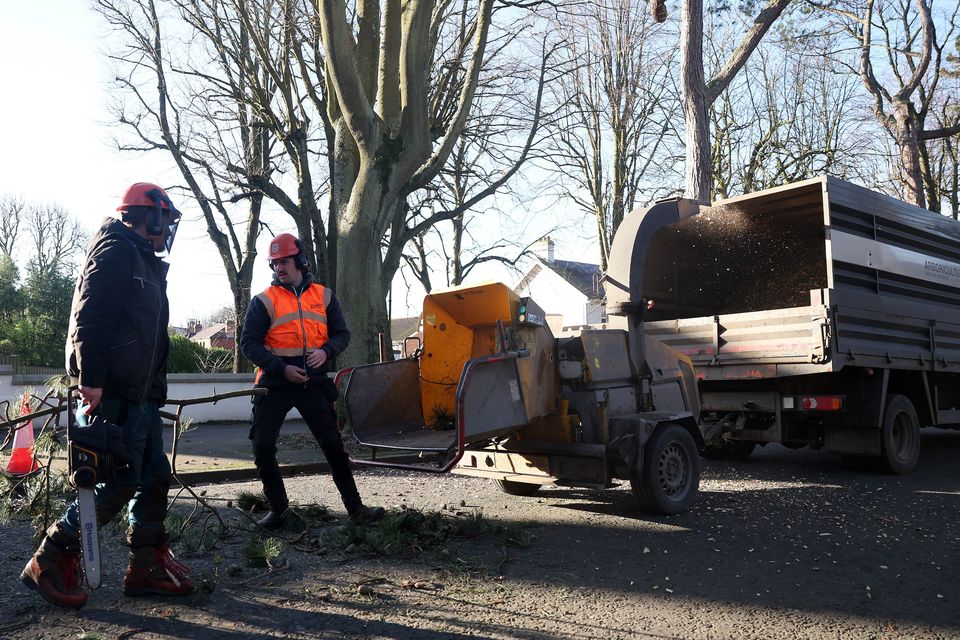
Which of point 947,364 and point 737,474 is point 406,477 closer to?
point 737,474

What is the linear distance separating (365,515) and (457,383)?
55.1 inches

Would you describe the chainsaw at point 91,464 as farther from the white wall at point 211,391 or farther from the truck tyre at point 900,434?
the white wall at point 211,391

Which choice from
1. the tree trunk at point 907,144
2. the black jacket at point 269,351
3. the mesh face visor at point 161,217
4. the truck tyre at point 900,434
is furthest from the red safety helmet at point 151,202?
the tree trunk at point 907,144

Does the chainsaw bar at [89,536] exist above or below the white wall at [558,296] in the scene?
below

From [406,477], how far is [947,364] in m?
6.64

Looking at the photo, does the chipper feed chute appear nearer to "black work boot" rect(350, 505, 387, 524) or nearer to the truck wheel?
"black work boot" rect(350, 505, 387, 524)

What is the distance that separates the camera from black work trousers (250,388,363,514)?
5109 millimetres

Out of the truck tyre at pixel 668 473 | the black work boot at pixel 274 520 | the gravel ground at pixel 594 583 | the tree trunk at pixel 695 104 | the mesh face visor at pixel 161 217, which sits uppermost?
the tree trunk at pixel 695 104

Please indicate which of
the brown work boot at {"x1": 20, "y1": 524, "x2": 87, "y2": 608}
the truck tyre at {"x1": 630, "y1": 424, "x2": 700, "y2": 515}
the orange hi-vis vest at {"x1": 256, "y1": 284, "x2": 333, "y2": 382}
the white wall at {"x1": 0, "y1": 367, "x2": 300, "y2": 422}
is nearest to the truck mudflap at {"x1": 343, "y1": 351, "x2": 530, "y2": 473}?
the orange hi-vis vest at {"x1": 256, "y1": 284, "x2": 333, "y2": 382}

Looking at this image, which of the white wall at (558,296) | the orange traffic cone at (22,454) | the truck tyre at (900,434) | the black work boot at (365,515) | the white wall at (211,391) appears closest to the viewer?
the black work boot at (365,515)

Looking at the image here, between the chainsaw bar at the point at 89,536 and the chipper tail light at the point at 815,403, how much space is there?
675 centimetres

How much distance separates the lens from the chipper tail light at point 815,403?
7.93 metres

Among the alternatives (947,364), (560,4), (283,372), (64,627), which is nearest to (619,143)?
(560,4)

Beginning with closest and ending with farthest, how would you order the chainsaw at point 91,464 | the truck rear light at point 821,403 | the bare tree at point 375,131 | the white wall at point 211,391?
the chainsaw at point 91,464
the truck rear light at point 821,403
the bare tree at point 375,131
the white wall at point 211,391
